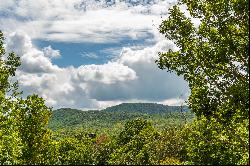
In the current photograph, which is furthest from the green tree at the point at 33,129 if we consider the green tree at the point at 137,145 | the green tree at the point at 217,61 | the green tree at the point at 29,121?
the green tree at the point at 137,145

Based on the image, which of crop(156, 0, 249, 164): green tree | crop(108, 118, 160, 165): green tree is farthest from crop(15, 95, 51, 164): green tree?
crop(108, 118, 160, 165): green tree

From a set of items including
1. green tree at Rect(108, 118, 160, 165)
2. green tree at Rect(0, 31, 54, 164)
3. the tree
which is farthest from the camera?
green tree at Rect(108, 118, 160, 165)

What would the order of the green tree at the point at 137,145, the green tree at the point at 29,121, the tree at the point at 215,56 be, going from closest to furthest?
the tree at the point at 215,56, the green tree at the point at 29,121, the green tree at the point at 137,145

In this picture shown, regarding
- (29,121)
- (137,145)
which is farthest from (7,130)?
(137,145)

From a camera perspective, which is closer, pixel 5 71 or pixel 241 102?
pixel 241 102

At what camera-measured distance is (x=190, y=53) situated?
2473 cm

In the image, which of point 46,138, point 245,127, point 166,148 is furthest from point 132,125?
point 245,127

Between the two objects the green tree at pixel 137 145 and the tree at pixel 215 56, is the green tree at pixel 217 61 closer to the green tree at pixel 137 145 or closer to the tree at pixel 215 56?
the tree at pixel 215 56

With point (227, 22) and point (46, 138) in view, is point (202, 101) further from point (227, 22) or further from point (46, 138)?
point (46, 138)

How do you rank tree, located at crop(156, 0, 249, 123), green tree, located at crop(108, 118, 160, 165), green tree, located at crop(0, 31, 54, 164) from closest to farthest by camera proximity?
1. tree, located at crop(156, 0, 249, 123)
2. green tree, located at crop(0, 31, 54, 164)
3. green tree, located at crop(108, 118, 160, 165)

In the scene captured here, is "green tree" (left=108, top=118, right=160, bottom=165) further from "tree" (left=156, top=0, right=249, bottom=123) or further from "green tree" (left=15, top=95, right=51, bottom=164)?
"tree" (left=156, top=0, right=249, bottom=123)

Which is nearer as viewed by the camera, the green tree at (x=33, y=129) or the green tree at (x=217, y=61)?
the green tree at (x=217, y=61)

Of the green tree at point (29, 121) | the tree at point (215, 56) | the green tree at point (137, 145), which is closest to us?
the tree at point (215, 56)

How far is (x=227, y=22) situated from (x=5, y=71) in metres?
27.2
